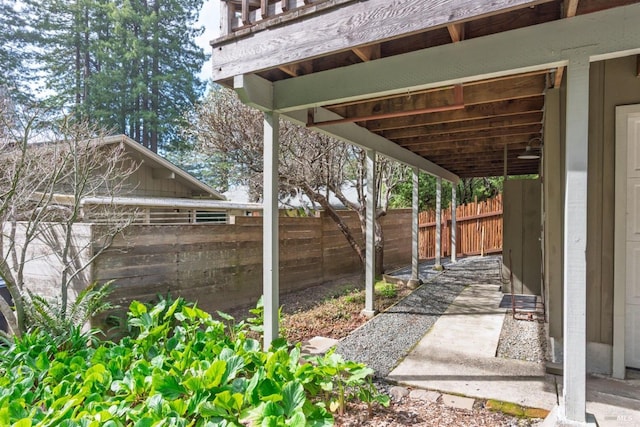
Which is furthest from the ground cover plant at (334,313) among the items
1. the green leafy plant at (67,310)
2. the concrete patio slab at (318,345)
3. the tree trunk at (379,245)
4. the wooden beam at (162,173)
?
the wooden beam at (162,173)

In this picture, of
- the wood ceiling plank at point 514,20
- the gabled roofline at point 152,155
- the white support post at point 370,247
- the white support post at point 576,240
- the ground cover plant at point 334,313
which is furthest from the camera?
the gabled roofline at point 152,155

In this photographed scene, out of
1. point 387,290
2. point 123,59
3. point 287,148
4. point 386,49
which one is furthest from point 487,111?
point 123,59

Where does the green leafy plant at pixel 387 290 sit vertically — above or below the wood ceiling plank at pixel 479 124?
below

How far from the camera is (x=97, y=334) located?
3.73 metres

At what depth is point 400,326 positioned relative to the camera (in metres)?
4.23

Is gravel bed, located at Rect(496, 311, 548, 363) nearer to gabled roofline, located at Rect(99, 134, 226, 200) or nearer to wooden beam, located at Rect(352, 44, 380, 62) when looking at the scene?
wooden beam, located at Rect(352, 44, 380, 62)

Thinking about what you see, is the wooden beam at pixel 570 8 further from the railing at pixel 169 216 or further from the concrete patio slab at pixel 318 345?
the railing at pixel 169 216

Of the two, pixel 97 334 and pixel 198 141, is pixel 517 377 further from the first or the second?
pixel 198 141

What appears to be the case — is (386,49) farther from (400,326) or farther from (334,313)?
(334,313)

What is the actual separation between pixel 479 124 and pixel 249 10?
10.1ft

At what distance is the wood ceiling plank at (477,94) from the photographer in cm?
329

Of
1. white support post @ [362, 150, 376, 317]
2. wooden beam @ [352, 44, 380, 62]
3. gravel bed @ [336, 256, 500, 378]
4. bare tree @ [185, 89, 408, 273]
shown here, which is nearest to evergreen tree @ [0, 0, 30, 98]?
bare tree @ [185, 89, 408, 273]

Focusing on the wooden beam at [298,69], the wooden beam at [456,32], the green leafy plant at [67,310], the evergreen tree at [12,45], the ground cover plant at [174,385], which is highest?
the evergreen tree at [12,45]

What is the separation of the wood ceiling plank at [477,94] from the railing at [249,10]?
1352 mm
